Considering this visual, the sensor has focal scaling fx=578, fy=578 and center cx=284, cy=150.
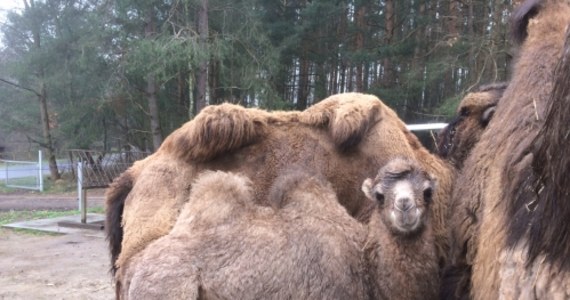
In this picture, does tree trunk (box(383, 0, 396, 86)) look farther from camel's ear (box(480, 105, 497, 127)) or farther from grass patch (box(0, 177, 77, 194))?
camel's ear (box(480, 105, 497, 127))

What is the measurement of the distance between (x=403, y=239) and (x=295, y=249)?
52 cm

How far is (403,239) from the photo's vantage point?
2781 millimetres

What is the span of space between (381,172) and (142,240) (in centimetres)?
127

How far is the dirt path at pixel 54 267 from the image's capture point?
29.4 feet

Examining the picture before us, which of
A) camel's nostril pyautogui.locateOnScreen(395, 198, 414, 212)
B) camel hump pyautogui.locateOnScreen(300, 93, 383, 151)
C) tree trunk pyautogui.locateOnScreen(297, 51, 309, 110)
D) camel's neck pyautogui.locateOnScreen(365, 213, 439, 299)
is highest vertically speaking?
tree trunk pyautogui.locateOnScreen(297, 51, 309, 110)

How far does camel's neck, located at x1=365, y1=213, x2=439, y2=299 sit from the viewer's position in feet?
8.92

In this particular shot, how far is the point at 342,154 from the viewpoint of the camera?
3.34m

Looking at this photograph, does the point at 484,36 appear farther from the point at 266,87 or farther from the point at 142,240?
the point at 142,240

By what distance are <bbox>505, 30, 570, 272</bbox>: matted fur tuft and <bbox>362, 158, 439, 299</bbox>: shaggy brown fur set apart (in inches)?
39.5

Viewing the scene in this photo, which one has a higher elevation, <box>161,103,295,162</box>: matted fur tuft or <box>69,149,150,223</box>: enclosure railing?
<box>161,103,295,162</box>: matted fur tuft

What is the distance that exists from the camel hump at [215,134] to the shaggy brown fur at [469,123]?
1208 mm

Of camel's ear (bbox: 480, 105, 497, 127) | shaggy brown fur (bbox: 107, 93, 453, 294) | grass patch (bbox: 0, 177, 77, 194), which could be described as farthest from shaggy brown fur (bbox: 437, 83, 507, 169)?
grass patch (bbox: 0, 177, 77, 194)

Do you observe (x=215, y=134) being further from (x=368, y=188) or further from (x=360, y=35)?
(x=360, y=35)

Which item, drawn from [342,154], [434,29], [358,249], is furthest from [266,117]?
[434,29]
